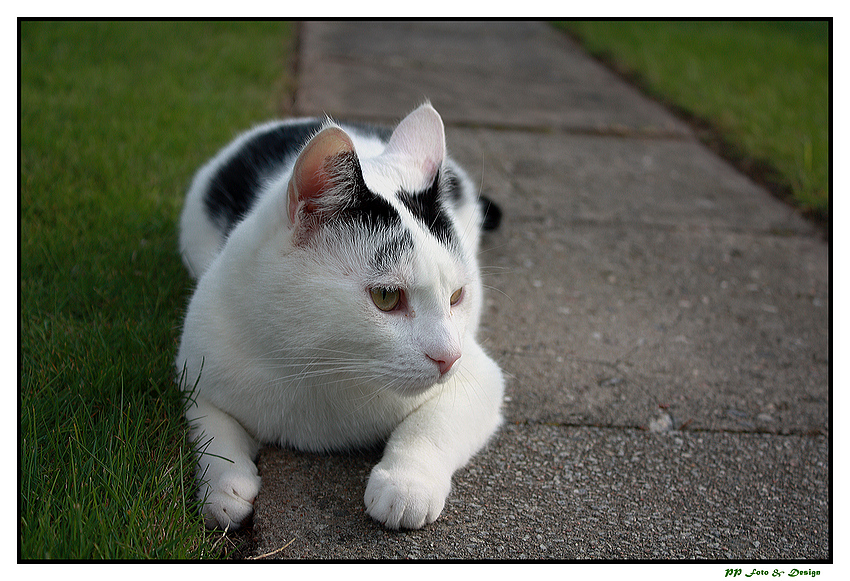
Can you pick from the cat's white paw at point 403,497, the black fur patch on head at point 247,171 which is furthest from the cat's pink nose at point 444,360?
the black fur patch on head at point 247,171

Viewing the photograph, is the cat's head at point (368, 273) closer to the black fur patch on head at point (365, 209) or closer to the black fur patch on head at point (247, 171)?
the black fur patch on head at point (365, 209)

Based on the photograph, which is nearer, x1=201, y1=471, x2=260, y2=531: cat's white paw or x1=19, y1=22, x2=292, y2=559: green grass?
x1=19, y1=22, x2=292, y2=559: green grass

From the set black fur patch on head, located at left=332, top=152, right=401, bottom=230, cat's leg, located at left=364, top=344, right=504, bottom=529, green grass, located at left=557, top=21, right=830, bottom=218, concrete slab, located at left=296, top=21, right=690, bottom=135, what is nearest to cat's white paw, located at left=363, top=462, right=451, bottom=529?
cat's leg, located at left=364, top=344, right=504, bottom=529

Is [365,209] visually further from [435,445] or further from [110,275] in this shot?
[110,275]

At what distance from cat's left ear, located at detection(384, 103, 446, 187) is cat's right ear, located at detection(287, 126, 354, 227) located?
14.6 inches

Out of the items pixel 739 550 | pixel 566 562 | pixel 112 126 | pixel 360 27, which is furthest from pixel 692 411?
pixel 360 27

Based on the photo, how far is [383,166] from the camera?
6.20 ft

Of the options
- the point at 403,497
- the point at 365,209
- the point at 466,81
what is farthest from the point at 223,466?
the point at 466,81

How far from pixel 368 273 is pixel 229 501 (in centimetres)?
68

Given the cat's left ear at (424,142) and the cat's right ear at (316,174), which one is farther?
the cat's left ear at (424,142)

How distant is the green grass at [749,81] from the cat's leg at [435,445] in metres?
2.86

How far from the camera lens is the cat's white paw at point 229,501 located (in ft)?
5.61

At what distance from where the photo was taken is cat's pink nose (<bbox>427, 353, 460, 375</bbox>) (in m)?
1.57

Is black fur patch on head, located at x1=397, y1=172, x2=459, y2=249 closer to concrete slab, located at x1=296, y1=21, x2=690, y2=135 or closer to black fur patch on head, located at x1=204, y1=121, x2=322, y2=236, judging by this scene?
black fur patch on head, located at x1=204, y1=121, x2=322, y2=236
